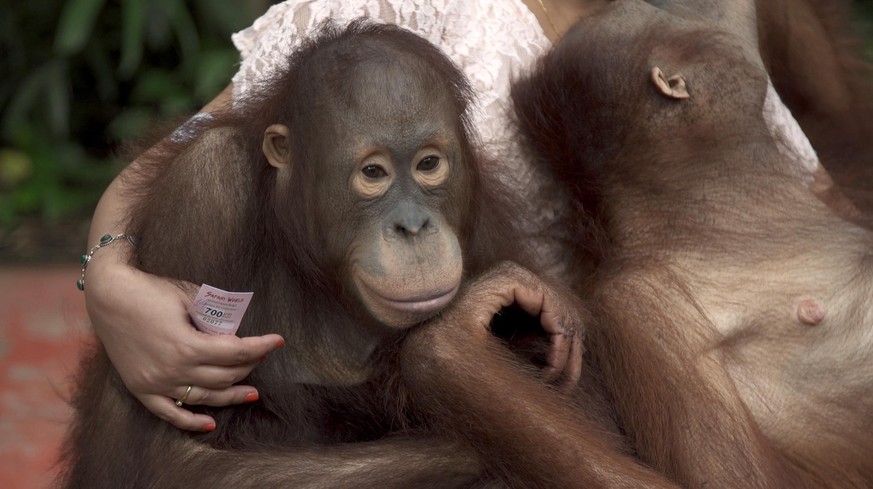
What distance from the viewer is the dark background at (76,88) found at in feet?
15.6

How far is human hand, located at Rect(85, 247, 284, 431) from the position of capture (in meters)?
1.78

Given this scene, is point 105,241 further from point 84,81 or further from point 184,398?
point 84,81

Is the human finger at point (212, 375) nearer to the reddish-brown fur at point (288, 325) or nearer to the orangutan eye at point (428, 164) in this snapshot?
the reddish-brown fur at point (288, 325)

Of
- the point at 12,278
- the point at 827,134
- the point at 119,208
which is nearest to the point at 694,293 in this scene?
the point at 827,134

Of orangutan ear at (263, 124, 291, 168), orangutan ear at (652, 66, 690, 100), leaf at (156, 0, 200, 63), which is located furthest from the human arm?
leaf at (156, 0, 200, 63)

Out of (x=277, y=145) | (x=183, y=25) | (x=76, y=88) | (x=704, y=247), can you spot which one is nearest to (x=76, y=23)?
(x=183, y=25)

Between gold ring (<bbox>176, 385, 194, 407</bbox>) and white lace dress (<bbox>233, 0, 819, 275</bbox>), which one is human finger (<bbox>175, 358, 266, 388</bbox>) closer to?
gold ring (<bbox>176, 385, 194, 407</bbox>)

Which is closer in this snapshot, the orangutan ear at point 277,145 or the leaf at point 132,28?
the orangutan ear at point 277,145

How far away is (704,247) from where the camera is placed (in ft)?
6.66

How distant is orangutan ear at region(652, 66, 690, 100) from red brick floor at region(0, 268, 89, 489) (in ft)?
5.28

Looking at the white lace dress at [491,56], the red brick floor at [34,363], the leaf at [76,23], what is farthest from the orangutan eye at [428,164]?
the leaf at [76,23]

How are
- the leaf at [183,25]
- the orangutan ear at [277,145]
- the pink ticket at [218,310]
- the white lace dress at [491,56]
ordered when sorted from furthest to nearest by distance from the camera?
the leaf at [183,25] → the white lace dress at [491,56] → the orangutan ear at [277,145] → the pink ticket at [218,310]

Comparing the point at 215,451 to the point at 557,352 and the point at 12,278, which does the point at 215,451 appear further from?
the point at 12,278

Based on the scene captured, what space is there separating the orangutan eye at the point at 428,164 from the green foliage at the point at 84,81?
9.58 ft
